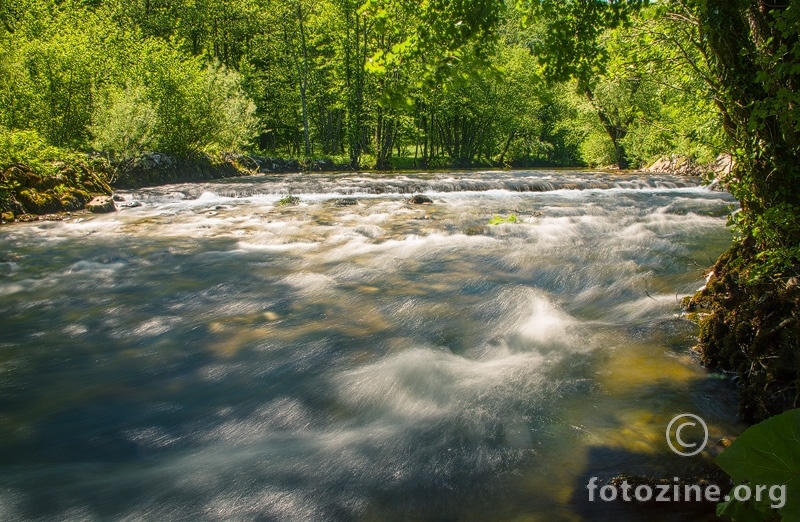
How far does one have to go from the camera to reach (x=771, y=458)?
3.45 ft

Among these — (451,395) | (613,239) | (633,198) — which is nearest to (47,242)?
(451,395)

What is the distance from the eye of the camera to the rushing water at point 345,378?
3.56m

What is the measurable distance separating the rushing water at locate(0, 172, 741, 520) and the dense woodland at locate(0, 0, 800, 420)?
1.17 metres

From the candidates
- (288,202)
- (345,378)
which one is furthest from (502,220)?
(345,378)

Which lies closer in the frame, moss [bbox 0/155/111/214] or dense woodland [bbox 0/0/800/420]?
dense woodland [bbox 0/0/800/420]

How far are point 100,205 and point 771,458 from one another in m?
18.8

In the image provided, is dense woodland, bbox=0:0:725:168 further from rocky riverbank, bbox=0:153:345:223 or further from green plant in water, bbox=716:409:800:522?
green plant in water, bbox=716:409:800:522

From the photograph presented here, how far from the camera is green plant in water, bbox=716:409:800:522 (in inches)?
39.9

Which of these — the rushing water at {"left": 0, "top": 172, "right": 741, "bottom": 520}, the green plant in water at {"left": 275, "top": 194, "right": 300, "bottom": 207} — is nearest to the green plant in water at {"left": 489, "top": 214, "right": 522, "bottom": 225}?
the rushing water at {"left": 0, "top": 172, "right": 741, "bottom": 520}

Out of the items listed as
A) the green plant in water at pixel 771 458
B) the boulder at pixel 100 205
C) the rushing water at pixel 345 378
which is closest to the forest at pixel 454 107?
the green plant in water at pixel 771 458

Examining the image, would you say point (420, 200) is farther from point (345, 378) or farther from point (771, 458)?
point (771, 458)

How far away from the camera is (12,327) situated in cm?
674

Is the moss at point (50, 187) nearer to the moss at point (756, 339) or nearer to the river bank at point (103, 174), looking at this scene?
the river bank at point (103, 174)

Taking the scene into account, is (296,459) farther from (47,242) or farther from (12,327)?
(47,242)
